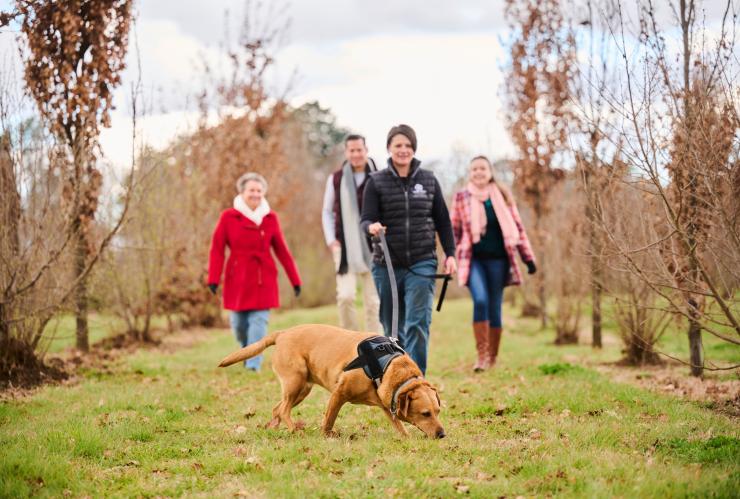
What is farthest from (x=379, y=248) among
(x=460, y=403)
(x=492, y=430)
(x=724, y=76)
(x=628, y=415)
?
(x=724, y=76)

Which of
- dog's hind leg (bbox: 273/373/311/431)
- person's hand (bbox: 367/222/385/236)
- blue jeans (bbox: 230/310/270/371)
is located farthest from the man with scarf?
dog's hind leg (bbox: 273/373/311/431)

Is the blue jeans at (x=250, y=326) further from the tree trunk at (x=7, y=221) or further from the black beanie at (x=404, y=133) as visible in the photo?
the black beanie at (x=404, y=133)

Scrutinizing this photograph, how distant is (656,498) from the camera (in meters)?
3.65

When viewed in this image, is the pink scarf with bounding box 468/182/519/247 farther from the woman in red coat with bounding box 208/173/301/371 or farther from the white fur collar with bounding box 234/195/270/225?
the white fur collar with bounding box 234/195/270/225

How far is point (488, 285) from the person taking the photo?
8.46m

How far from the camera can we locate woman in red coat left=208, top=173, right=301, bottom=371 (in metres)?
8.66

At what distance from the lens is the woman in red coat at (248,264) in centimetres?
866

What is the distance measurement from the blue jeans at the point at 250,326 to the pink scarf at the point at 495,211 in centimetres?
268

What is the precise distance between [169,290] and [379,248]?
8.11 meters

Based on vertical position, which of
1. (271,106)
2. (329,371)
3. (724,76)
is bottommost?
(329,371)

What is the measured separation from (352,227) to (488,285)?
1.73 m

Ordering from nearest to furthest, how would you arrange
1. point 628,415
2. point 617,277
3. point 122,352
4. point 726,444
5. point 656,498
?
1. point 656,498
2. point 726,444
3. point 628,415
4. point 617,277
5. point 122,352

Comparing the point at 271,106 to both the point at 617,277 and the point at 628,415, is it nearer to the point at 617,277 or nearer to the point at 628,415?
the point at 617,277

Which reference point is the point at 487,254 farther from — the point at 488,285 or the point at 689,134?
the point at 689,134
